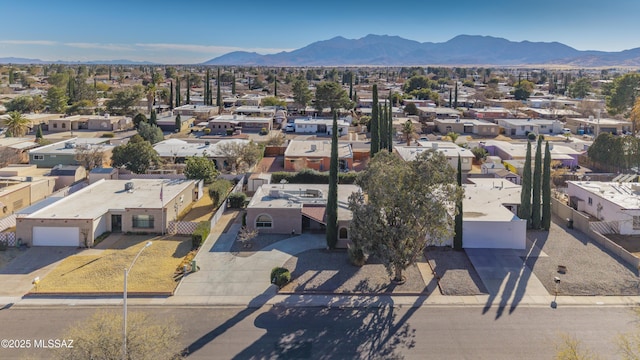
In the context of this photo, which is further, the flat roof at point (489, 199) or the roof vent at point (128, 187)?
the roof vent at point (128, 187)

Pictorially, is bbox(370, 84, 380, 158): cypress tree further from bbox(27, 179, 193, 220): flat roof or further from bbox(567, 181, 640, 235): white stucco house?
bbox(27, 179, 193, 220): flat roof

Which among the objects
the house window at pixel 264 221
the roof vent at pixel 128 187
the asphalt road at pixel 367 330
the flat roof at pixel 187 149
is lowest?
the asphalt road at pixel 367 330

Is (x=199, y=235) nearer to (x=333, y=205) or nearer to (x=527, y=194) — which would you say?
(x=333, y=205)

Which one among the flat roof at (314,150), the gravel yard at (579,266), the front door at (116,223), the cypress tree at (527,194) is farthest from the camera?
the flat roof at (314,150)

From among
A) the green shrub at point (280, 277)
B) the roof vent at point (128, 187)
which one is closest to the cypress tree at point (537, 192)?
the green shrub at point (280, 277)

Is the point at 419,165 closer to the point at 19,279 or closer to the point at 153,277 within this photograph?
the point at 153,277

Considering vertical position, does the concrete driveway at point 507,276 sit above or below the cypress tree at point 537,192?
below

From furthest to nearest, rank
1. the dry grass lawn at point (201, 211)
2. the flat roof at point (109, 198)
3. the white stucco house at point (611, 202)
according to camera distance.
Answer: the dry grass lawn at point (201, 211)
the white stucco house at point (611, 202)
the flat roof at point (109, 198)

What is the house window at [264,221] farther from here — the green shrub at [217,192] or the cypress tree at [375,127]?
the cypress tree at [375,127]
